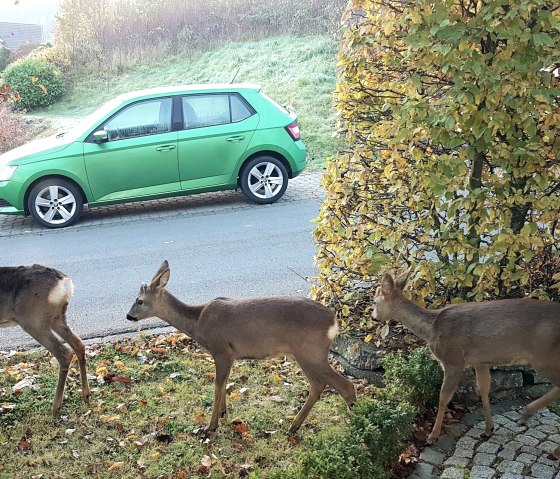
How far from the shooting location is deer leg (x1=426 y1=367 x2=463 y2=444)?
5.21 meters

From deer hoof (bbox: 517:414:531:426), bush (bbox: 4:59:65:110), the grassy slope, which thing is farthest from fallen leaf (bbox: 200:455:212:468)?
bush (bbox: 4:59:65:110)

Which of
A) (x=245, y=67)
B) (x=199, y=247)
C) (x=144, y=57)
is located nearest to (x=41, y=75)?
(x=144, y=57)

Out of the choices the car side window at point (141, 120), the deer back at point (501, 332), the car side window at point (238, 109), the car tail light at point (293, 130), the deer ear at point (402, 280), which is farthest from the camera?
the car tail light at point (293, 130)

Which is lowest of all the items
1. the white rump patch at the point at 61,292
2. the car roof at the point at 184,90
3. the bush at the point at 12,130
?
the bush at the point at 12,130

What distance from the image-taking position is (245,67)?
88.3 ft

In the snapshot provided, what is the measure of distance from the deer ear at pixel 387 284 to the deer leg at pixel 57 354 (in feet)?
9.07

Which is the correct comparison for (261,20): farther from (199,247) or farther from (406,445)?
(406,445)

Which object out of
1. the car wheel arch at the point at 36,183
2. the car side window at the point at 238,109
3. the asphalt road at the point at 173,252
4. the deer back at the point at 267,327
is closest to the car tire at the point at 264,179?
the asphalt road at the point at 173,252

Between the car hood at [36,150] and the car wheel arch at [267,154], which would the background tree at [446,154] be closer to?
the car wheel arch at [267,154]

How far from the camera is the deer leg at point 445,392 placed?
17.1 feet

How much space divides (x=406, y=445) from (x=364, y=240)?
6.46ft

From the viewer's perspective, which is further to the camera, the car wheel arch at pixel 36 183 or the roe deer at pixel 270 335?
the car wheel arch at pixel 36 183

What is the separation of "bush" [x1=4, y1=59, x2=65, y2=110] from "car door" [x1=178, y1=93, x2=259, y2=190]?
14.3m

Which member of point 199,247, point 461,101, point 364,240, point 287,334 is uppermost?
point 461,101
